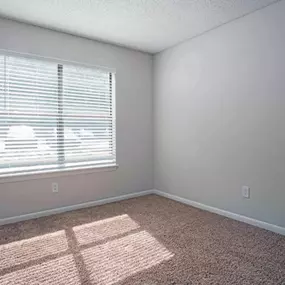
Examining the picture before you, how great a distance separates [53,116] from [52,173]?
0.71m

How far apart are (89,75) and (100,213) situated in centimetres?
185

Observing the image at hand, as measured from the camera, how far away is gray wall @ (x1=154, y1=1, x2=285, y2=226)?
2.56 meters

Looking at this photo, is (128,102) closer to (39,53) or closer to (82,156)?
(82,156)

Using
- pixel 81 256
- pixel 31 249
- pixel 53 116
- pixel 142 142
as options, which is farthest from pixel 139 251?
pixel 142 142

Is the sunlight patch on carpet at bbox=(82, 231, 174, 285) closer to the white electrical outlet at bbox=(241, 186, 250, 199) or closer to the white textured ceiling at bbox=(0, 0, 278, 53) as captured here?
the white electrical outlet at bbox=(241, 186, 250, 199)

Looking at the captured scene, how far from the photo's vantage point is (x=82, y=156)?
343cm

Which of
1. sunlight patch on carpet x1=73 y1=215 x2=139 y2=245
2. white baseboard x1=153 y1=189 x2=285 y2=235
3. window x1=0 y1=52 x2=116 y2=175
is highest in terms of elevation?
window x1=0 y1=52 x2=116 y2=175

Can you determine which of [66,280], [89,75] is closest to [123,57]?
[89,75]

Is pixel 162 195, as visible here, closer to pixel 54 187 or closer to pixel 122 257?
pixel 54 187

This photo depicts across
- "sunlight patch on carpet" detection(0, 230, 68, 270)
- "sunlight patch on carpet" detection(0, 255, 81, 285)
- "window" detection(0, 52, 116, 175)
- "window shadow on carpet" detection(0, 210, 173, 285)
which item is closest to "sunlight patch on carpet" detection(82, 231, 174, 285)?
"window shadow on carpet" detection(0, 210, 173, 285)

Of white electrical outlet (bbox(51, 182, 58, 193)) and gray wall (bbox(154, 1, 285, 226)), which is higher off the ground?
gray wall (bbox(154, 1, 285, 226))

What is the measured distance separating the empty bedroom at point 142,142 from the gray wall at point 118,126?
16 millimetres

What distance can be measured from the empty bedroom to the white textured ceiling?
0.8 inches

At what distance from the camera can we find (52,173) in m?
3.15
